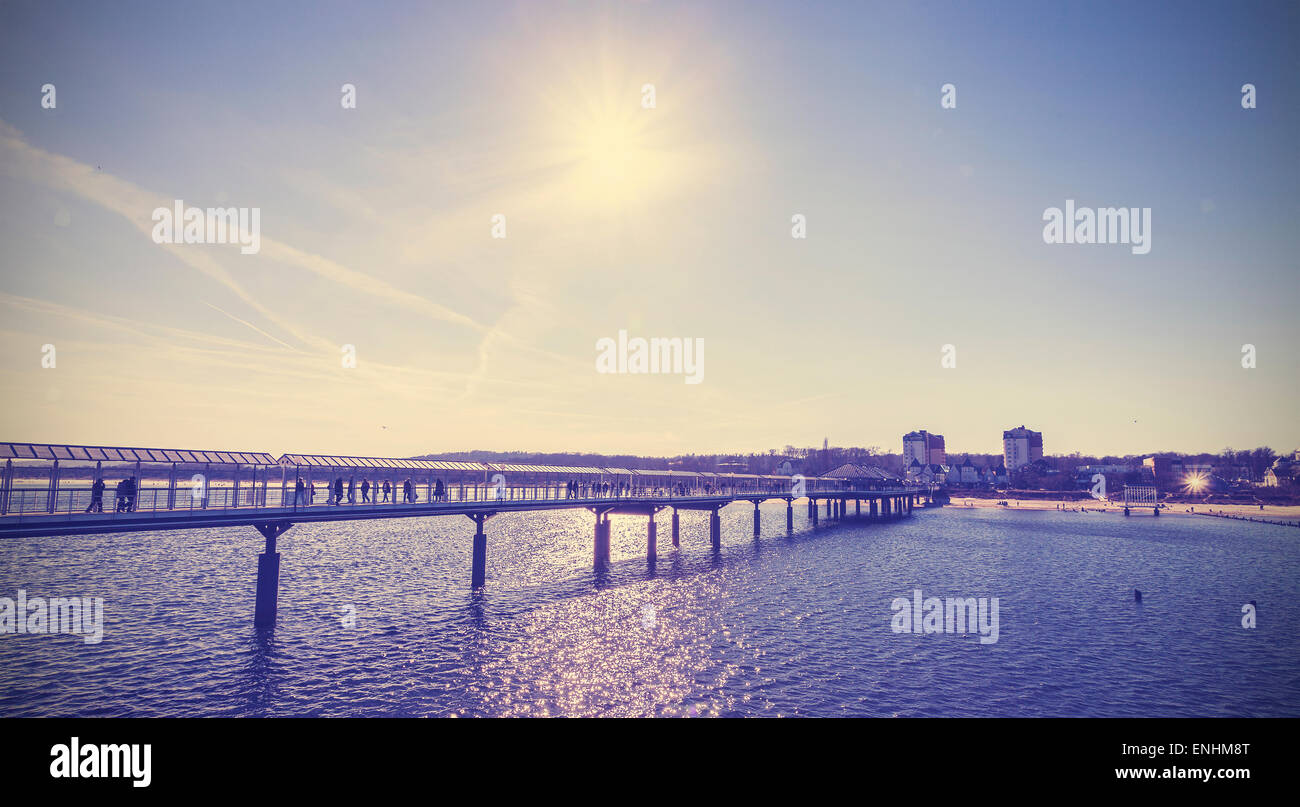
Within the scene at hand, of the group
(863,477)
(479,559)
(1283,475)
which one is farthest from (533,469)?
(1283,475)

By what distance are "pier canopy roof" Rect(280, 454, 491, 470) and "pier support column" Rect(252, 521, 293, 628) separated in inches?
198

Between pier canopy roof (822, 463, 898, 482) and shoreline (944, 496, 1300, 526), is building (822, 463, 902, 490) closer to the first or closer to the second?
pier canopy roof (822, 463, 898, 482)

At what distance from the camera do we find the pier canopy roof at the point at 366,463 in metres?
39.2

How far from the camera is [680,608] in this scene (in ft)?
141

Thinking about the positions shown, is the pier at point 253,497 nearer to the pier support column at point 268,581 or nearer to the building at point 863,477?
the pier support column at point 268,581

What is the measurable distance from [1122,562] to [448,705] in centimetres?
7855

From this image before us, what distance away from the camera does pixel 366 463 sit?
44844 millimetres

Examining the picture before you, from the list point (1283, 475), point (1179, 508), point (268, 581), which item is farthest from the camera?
point (1283, 475)

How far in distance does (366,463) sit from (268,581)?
39.1 feet

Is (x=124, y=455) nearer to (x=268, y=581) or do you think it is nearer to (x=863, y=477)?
(x=268, y=581)

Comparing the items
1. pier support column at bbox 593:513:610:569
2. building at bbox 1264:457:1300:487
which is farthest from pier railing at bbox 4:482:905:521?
building at bbox 1264:457:1300:487

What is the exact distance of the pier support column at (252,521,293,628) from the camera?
34031 millimetres
